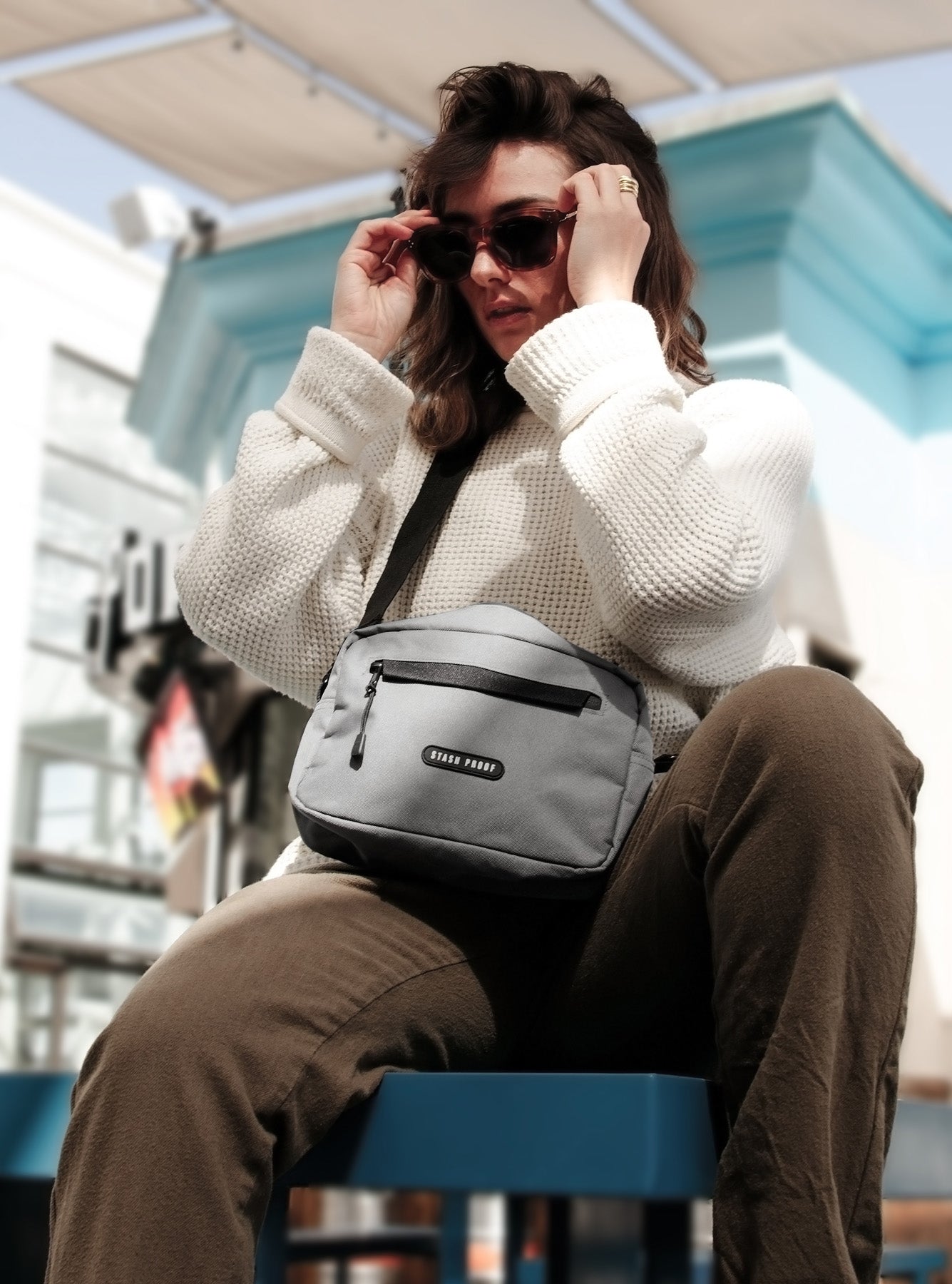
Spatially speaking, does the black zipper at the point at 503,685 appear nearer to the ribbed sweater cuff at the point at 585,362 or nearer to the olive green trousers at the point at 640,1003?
the olive green trousers at the point at 640,1003

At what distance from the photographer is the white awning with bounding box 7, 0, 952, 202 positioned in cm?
425

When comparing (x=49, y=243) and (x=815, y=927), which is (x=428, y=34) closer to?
(x=49, y=243)

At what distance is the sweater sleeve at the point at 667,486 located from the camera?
117cm

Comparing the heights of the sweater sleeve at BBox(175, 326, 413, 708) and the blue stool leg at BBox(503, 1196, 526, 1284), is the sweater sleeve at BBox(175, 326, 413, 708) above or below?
above

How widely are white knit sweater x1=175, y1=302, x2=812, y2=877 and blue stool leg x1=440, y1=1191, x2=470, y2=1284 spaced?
1.15m

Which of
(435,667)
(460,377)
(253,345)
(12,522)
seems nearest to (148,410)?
(253,345)

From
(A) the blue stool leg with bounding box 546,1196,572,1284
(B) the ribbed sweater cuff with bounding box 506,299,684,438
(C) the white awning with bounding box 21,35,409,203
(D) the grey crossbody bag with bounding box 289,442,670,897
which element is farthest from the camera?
(C) the white awning with bounding box 21,35,409,203

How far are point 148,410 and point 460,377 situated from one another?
15.2ft

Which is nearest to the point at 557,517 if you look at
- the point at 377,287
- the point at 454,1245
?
the point at 377,287

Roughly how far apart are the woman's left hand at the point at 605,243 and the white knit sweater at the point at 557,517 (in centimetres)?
5

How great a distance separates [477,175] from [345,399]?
10.9 inches

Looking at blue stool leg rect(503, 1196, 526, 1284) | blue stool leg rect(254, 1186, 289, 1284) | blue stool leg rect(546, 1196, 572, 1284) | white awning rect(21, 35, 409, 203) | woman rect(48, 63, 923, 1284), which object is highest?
white awning rect(21, 35, 409, 203)

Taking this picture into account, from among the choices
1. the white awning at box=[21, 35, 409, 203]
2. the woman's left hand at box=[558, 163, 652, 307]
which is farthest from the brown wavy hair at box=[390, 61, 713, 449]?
the white awning at box=[21, 35, 409, 203]

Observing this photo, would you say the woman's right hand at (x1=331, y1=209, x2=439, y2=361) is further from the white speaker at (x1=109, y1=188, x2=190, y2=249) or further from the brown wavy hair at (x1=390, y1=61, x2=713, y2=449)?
the white speaker at (x1=109, y1=188, x2=190, y2=249)
